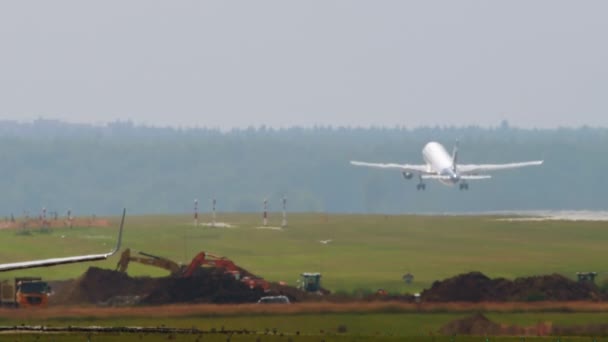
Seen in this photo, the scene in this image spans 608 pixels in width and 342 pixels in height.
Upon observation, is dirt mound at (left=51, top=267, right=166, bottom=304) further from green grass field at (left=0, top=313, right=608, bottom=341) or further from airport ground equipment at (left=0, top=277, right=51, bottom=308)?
green grass field at (left=0, top=313, right=608, bottom=341)

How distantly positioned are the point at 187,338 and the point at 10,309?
80.8 feet

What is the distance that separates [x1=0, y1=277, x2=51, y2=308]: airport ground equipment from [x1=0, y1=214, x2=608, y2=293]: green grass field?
21890 mm

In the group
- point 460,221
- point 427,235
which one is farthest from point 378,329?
point 460,221

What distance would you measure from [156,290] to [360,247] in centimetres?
5375

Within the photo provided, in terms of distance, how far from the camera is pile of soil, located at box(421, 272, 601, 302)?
98812mm

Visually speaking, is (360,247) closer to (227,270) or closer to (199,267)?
(227,270)

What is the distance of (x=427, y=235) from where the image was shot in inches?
6535

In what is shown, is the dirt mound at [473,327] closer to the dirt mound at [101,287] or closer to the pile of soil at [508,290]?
the pile of soil at [508,290]

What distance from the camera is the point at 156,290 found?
9975 centimetres

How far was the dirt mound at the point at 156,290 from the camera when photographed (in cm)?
9919

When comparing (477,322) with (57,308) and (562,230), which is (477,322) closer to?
(57,308)

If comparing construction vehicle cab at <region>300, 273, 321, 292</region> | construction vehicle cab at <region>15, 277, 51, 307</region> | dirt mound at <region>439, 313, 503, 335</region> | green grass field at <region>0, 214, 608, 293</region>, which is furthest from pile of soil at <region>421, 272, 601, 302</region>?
construction vehicle cab at <region>15, 277, 51, 307</region>

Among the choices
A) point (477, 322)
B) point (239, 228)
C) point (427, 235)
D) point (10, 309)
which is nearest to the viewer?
point (477, 322)

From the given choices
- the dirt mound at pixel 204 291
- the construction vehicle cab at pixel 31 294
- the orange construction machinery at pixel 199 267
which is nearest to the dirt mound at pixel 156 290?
the dirt mound at pixel 204 291
